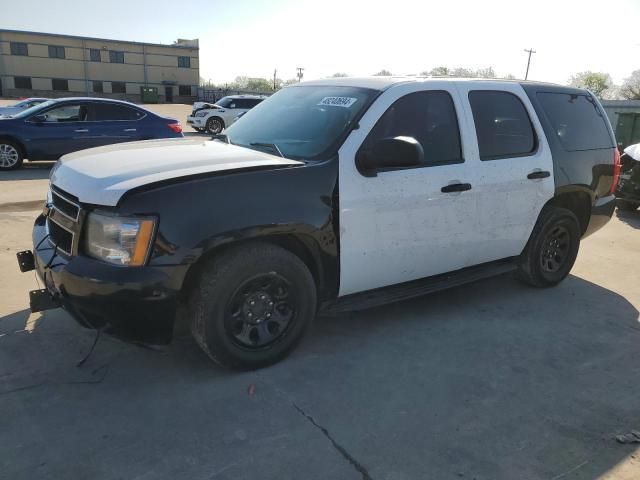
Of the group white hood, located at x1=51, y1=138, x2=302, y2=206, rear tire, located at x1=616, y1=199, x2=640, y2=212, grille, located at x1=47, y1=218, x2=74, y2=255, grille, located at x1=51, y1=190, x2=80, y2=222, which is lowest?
rear tire, located at x1=616, y1=199, x2=640, y2=212

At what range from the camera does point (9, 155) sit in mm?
10609

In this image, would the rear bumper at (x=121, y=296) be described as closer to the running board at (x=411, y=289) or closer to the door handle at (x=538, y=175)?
the running board at (x=411, y=289)

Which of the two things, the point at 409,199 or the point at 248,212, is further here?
the point at 409,199

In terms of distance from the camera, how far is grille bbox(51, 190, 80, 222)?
3008 millimetres

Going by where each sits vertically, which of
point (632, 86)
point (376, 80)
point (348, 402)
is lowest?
point (348, 402)

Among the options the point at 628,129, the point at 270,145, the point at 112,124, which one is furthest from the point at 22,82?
the point at 270,145

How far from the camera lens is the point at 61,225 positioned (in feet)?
10.4

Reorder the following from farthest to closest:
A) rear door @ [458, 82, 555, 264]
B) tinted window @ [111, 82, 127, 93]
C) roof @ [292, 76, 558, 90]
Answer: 1. tinted window @ [111, 82, 127, 93]
2. rear door @ [458, 82, 555, 264]
3. roof @ [292, 76, 558, 90]

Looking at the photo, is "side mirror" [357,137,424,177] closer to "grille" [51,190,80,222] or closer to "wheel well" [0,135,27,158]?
"grille" [51,190,80,222]

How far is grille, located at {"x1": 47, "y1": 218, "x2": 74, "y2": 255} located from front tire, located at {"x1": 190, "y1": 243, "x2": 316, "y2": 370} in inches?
31.3

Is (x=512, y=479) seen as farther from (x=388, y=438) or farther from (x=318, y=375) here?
(x=318, y=375)

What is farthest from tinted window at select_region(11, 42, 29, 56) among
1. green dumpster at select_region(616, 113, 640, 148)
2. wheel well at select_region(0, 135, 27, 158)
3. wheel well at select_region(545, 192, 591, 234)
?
wheel well at select_region(545, 192, 591, 234)

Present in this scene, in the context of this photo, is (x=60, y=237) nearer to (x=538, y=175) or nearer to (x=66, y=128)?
(x=538, y=175)

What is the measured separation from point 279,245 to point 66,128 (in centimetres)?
927
